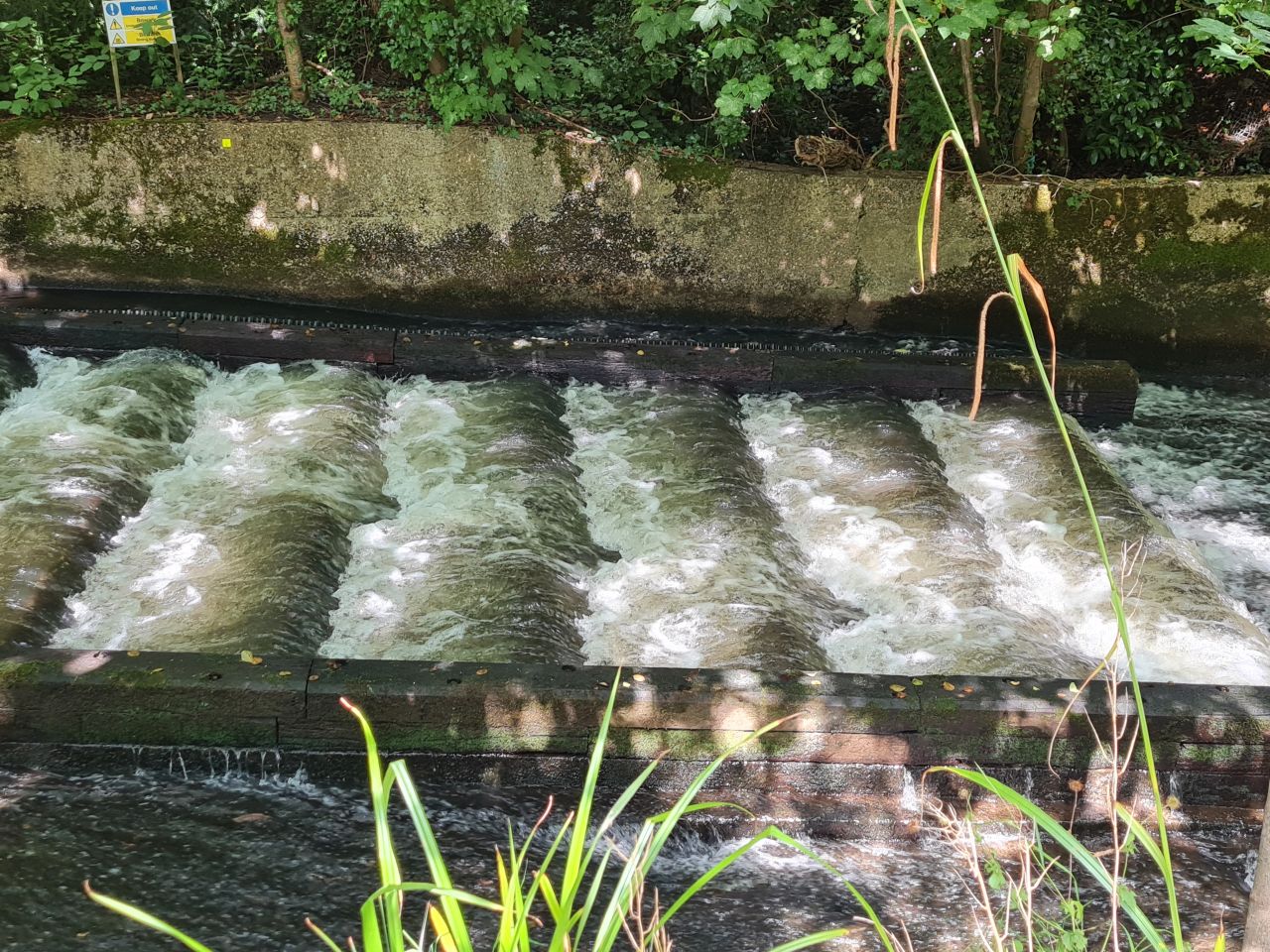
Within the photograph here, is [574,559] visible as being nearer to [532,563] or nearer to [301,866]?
[532,563]

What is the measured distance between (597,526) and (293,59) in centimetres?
454

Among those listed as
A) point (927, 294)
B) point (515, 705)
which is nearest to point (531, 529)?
point (515, 705)

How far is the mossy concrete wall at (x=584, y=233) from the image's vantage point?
7.31 m

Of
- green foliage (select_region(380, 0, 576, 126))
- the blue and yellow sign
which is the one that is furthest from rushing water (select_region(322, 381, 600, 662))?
the blue and yellow sign

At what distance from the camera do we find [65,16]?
816 cm

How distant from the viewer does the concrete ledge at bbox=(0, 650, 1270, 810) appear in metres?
3.49

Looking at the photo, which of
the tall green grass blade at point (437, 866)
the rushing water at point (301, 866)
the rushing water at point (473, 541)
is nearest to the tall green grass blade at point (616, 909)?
the tall green grass blade at point (437, 866)

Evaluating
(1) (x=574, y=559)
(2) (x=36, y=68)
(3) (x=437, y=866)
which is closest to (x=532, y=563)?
(1) (x=574, y=559)

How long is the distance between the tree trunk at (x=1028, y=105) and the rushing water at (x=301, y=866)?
210 inches

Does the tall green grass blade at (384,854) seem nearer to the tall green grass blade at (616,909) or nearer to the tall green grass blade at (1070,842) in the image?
the tall green grass blade at (616,909)

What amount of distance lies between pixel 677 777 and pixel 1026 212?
5.16 metres

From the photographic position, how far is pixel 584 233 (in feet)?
24.7

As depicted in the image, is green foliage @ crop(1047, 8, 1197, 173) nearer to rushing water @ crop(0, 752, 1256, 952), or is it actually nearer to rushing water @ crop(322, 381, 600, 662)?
rushing water @ crop(322, 381, 600, 662)

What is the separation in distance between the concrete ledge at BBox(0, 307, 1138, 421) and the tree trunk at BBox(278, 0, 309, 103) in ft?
6.92
